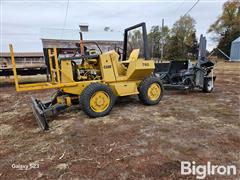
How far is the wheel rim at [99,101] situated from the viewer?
12.3ft

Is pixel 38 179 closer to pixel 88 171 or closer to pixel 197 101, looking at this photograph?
pixel 88 171

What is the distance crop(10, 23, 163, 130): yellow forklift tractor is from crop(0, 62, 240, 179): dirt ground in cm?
28

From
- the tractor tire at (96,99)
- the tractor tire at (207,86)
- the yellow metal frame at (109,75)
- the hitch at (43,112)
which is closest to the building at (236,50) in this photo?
the tractor tire at (207,86)

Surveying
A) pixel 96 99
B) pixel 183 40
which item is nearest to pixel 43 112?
pixel 96 99

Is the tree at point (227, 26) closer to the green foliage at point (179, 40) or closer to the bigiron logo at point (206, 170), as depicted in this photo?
the green foliage at point (179, 40)

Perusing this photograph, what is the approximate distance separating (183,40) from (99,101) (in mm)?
39387

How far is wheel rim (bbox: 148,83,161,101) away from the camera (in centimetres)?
470

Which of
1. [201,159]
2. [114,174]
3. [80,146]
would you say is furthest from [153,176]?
[80,146]

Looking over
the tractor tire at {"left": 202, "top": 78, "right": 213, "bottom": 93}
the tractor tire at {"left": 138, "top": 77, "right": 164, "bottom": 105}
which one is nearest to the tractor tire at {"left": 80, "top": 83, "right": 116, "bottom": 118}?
the tractor tire at {"left": 138, "top": 77, "right": 164, "bottom": 105}

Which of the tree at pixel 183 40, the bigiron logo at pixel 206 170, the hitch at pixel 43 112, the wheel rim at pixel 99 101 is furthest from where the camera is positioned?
the tree at pixel 183 40

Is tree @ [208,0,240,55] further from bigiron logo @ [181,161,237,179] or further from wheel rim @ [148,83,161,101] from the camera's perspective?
bigiron logo @ [181,161,237,179]

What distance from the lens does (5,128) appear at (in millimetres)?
3447

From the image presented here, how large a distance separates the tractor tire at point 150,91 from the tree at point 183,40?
97.2 ft

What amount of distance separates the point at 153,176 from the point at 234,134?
1.75 metres
